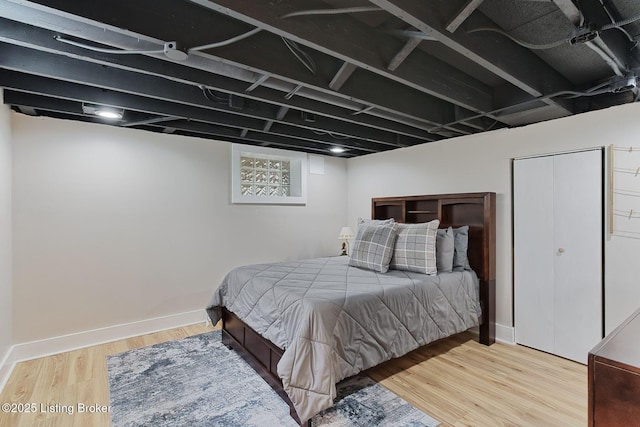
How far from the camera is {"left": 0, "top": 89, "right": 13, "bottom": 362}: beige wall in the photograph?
2438 millimetres

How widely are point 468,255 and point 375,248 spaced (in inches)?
42.2

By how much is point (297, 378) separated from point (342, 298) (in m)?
0.57

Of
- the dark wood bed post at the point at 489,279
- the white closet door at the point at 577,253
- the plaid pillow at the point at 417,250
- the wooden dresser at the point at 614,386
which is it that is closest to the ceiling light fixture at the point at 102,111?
the plaid pillow at the point at 417,250

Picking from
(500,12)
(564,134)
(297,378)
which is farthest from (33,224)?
(564,134)

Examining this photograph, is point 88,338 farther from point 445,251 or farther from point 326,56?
point 445,251

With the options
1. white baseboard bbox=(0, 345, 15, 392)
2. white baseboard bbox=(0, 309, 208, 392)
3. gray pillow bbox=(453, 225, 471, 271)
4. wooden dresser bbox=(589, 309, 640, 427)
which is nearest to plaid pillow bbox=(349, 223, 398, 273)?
gray pillow bbox=(453, 225, 471, 271)

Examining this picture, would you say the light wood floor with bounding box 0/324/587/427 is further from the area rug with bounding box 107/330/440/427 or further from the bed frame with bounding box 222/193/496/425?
the bed frame with bounding box 222/193/496/425

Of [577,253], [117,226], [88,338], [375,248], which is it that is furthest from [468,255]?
[88,338]

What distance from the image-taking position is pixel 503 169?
3.15 metres

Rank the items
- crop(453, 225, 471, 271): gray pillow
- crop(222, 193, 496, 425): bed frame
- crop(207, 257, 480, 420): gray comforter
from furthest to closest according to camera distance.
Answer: crop(453, 225, 471, 271): gray pillow, crop(222, 193, 496, 425): bed frame, crop(207, 257, 480, 420): gray comforter

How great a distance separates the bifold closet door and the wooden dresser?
1979 millimetres

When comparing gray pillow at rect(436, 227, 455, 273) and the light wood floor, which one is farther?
gray pillow at rect(436, 227, 455, 273)

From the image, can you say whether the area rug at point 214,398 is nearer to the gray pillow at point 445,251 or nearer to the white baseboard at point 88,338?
the white baseboard at point 88,338

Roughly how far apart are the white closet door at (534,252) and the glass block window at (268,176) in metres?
2.72
